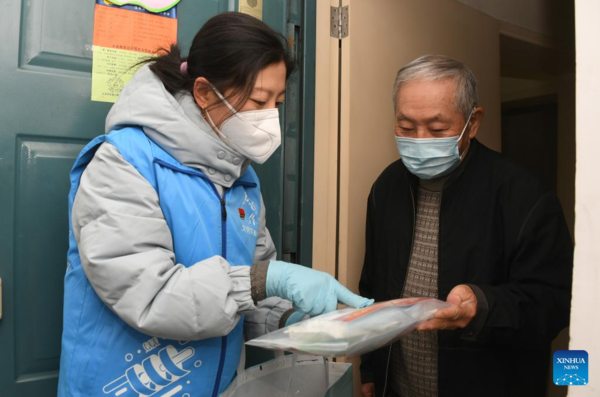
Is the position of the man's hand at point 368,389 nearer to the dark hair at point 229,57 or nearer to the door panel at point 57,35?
the dark hair at point 229,57

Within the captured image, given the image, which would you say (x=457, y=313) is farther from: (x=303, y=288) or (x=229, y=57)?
(x=229, y=57)

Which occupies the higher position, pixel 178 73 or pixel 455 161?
pixel 178 73

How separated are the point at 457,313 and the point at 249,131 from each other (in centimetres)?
65

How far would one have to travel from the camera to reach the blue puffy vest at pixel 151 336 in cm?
99

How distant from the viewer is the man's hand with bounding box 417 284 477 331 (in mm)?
1047

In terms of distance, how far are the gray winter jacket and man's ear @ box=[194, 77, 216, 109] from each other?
0.28ft

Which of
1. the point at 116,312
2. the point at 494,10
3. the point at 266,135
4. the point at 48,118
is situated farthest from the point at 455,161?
the point at 494,10

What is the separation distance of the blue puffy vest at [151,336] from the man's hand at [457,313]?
0.47 metres

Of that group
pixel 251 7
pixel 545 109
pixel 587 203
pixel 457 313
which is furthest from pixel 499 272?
pixel 545 109

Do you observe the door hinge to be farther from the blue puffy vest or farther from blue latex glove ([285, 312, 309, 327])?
blue latex glove ([285, 312, 309, 327])

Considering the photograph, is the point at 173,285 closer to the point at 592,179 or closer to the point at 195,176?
the point at 195,176

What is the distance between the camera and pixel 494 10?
8.43 feet

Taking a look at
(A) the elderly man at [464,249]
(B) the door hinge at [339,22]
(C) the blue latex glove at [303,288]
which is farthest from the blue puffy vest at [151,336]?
(B) the door hinge at [339,22]

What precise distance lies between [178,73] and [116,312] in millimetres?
582
